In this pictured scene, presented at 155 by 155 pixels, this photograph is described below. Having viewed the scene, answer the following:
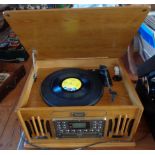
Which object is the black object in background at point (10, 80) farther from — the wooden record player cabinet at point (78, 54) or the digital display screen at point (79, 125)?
the digital display screen at point (79, 125)

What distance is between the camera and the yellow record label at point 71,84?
88 cm

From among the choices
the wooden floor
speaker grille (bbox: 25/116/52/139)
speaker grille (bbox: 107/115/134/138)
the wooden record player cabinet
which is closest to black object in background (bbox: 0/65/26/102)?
the wooden floor

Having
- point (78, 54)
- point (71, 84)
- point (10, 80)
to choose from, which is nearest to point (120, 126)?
point (71, 84)

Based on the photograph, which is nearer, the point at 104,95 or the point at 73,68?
the point at 104,95

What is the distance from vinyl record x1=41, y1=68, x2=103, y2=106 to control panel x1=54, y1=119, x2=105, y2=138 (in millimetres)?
76

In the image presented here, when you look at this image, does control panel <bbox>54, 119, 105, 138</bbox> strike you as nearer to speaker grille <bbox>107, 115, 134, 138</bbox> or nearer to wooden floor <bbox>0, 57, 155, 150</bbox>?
speaker grille <bbox>107, 115, 134, 138</bbox>

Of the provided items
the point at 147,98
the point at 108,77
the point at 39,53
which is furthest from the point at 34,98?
the point at 147,98

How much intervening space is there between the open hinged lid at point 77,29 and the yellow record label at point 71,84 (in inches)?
7.0

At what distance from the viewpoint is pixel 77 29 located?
84cm

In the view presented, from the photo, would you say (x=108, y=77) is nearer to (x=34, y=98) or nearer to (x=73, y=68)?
(x=73, y=68)

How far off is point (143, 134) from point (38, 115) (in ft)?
1.65

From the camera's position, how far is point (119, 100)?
0.86 m

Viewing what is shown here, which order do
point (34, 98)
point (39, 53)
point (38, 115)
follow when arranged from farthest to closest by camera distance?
point (39, 53)
point (34, 98)
point (38, 115)

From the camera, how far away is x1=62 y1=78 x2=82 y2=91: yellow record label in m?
0.88
